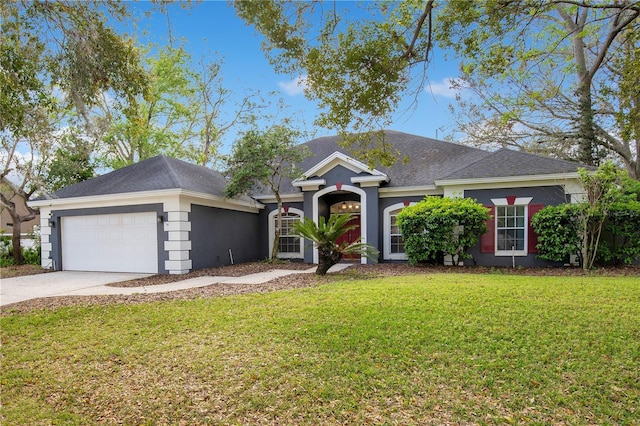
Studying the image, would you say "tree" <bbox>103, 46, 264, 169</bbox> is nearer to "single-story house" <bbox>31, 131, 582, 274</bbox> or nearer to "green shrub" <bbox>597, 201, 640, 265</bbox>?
"single-story house" <bbox>31, 131, 582, 274</bbox>

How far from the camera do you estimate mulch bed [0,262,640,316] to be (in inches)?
291

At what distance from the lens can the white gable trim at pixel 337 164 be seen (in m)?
13.6

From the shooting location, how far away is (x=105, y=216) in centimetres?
1273

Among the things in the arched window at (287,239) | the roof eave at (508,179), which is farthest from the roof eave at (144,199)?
the roof eave at (508,179)

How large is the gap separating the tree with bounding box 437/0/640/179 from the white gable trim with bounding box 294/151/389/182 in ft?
14.4

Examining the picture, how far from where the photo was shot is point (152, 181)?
12.3 metres

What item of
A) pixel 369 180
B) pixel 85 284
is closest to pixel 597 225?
pixel 369 180

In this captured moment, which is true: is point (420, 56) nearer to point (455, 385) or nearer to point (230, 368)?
point (455, 385)

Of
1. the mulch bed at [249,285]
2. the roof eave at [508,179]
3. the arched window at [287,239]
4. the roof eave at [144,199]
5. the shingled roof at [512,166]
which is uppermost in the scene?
the shingled roof at [512,166]

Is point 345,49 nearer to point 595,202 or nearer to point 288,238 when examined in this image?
point 595,202

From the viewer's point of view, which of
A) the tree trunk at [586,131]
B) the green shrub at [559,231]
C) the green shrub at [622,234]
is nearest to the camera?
the green shrub at [622,234]

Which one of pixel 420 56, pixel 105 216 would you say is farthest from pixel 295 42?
pixel 105 216

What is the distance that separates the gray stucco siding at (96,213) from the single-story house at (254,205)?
37 millimetres

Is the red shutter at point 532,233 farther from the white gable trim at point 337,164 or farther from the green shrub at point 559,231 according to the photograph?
the white gable trim at point 337,164
